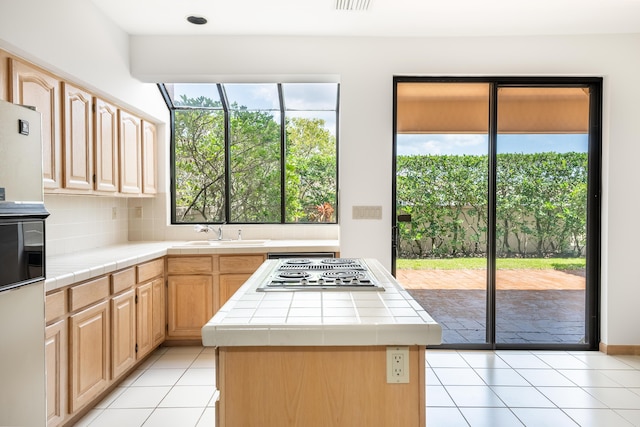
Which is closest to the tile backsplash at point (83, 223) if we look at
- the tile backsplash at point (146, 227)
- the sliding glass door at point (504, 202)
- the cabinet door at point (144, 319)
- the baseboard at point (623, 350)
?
the tile backsplash at point (146, 227)

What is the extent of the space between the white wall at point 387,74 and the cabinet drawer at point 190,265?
1204 mm

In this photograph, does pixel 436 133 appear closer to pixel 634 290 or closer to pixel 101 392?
pixel 634 290

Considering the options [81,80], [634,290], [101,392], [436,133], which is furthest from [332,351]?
[634,290]

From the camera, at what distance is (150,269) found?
3324 millimetres

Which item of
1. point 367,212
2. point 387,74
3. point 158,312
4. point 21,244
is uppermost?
point 387,74

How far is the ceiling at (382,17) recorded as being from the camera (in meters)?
3.02

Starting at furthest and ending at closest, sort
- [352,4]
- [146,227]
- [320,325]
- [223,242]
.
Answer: [146,227] < [223,242] < [352,4] < [320,325]

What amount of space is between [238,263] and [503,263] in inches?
93.8

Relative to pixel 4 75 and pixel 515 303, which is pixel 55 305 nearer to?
pixel 4 75

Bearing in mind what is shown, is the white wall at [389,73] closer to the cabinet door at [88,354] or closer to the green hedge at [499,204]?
the green hedge at [499,204]

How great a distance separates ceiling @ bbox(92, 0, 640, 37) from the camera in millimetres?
3016

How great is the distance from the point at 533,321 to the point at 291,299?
123 inches

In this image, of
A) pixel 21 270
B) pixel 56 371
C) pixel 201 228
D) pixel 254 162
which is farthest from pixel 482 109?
pixel 56 371

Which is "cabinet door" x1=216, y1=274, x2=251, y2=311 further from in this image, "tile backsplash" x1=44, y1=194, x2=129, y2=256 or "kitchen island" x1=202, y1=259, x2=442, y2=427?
"kitchen island" x1=202, y1=259, x2=442, y2=427
